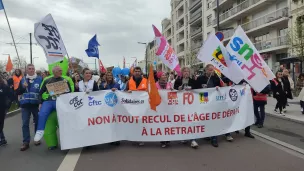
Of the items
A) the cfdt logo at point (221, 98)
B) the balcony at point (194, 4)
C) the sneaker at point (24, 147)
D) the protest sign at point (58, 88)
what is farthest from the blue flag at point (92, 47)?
the balcony at point (194, 4)

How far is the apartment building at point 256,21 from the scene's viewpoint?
96.2ft

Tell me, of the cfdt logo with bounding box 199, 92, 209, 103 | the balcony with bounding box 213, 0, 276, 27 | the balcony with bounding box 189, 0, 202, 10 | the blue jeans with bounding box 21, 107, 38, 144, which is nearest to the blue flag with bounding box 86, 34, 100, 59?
the blue jeans with bounding box 21, 107, 38, 144

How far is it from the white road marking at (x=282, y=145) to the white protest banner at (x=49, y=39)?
5.29 m

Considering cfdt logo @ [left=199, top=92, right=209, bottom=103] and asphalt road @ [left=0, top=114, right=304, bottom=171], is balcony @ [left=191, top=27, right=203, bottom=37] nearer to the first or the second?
cfdt logo @ [left=199, top=92, right=209, bottom=103]

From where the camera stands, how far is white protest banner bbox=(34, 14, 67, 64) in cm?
661

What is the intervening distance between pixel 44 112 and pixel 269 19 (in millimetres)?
31282

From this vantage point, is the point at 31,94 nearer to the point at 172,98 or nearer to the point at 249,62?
the point at 172,98

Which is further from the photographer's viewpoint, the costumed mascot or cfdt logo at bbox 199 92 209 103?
cfdt logo at bbox 199 92 209 103

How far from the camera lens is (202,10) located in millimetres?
52125

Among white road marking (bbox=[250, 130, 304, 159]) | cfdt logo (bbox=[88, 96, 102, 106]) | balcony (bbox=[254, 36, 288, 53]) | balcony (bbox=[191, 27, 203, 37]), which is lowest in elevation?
white road marking (bbox=[250, 130, 304, 159])

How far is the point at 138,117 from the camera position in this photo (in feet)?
20.6

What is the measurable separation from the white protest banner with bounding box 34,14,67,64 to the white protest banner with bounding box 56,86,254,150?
1305 mm

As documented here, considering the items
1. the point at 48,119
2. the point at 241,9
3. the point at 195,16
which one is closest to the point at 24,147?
the point at 48,119

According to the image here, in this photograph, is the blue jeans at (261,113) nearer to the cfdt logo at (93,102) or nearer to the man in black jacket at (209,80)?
the man in black jacket at (209,80)
